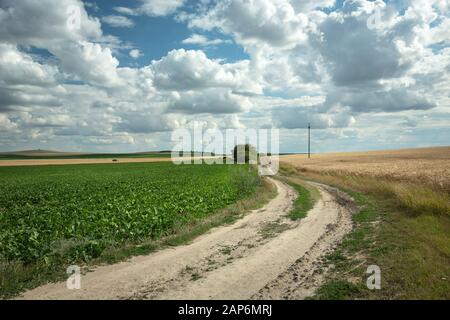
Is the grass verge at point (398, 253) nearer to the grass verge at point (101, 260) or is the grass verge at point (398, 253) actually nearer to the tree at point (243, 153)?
the grass verge at point (101, 260)

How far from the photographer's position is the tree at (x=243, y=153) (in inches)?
3987

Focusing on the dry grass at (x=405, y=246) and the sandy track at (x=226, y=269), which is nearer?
the dry grass at (x=405, y=246)

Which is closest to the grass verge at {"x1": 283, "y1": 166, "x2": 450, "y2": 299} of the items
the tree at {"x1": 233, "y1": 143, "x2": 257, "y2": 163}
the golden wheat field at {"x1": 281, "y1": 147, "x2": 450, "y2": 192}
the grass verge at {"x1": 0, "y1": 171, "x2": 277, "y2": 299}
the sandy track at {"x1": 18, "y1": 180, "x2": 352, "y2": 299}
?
the sandy track at {"x1": 18, "y1": 180, "x2": 352, "y2": 299}

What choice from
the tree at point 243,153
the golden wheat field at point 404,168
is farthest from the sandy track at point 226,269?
the tree at point 243,153

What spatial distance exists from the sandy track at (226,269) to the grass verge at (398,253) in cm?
60

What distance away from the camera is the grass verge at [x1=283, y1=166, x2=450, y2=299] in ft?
24.8

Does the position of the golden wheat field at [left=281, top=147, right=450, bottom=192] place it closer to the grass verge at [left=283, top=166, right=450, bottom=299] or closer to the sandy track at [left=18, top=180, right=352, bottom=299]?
the grass verge at [left=283, top=166, right=450, bottom=299]

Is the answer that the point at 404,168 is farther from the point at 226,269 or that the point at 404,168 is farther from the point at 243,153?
the point at 243,153

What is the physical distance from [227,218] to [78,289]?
9472 millimetres

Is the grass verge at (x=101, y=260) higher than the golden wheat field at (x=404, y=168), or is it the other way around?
the golden wheat field at (x=404, y=168)

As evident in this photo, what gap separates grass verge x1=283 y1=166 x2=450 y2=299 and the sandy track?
0.60 m

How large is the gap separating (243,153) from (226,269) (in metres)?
94.8

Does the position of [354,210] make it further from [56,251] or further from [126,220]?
[56,251]

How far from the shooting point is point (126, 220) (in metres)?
14.1
